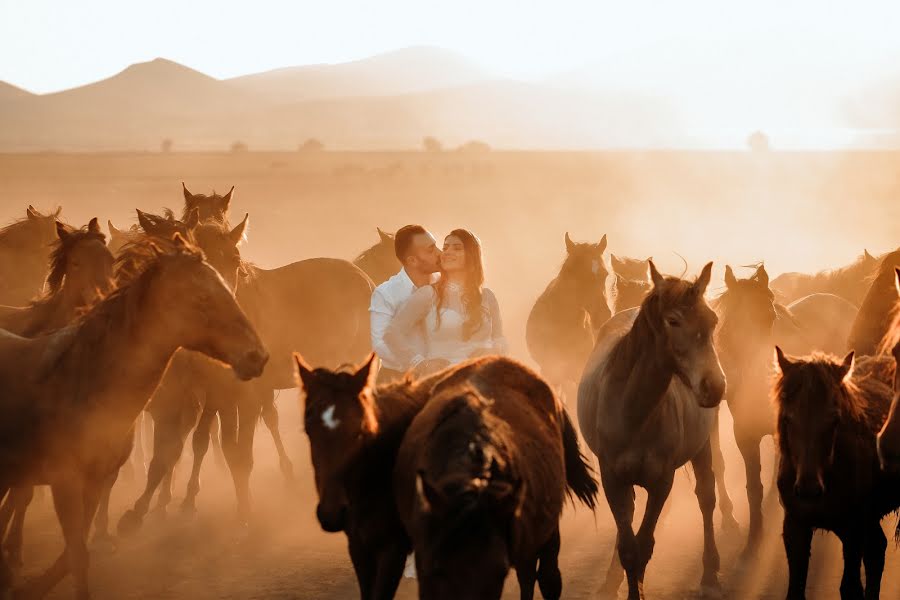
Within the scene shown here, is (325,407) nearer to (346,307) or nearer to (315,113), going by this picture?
A: (346,307)

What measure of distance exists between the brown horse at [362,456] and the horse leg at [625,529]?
185 centimetres

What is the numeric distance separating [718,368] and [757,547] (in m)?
2.99

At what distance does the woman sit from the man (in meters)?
0.22

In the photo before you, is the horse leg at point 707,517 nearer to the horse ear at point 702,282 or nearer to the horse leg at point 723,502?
the horse leg at point 723,502

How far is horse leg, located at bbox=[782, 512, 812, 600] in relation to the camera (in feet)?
22.7

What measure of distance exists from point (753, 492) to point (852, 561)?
2.95 m

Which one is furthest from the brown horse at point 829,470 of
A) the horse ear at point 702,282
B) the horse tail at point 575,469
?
the horse tail at point 575,469

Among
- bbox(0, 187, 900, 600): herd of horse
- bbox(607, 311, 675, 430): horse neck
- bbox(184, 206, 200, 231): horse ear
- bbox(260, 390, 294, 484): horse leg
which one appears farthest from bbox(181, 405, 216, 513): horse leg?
bbox(607, 311, 675, 430): horse neck

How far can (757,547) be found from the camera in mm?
9609

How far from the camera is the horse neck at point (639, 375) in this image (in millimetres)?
7812

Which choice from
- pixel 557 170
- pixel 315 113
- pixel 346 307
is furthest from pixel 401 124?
pixel 346 307

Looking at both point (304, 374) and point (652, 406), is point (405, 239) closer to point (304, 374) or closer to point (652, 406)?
point (652, 406)

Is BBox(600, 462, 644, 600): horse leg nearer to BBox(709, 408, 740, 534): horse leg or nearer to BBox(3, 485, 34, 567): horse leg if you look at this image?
BBox(709, 408, 740, 534): horse leg

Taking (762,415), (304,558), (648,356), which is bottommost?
(304,558)
